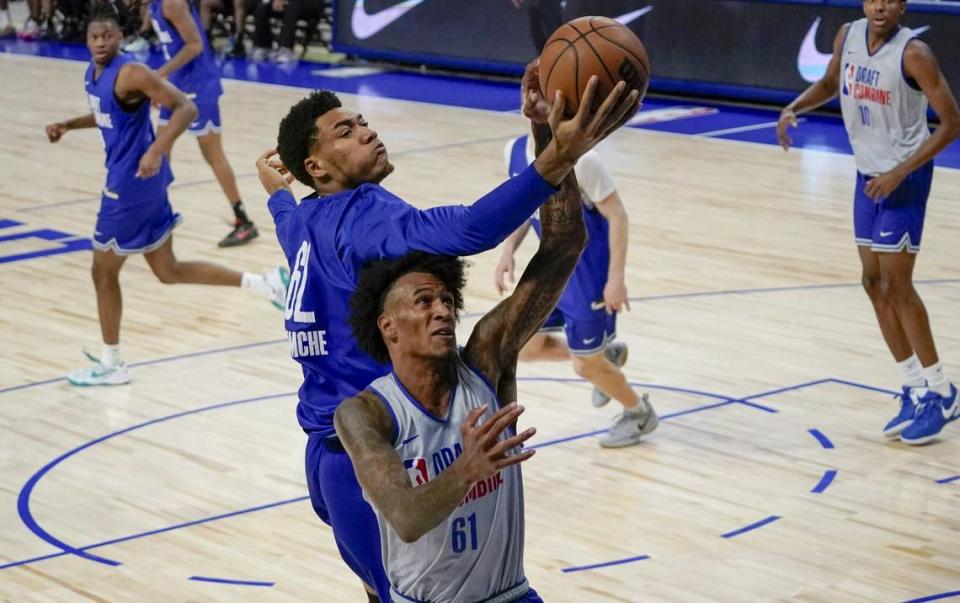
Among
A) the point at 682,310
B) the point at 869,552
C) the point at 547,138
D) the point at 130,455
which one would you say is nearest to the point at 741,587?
the point at 869,552

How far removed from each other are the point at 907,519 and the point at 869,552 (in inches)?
15.5

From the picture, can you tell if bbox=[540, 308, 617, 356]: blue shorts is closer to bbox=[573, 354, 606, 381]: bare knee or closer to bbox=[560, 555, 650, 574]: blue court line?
bbox=[573, 354, 606, 381]: bare knee

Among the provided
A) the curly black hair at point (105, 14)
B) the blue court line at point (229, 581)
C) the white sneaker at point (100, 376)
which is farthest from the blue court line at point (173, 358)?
the blue court line at point (229, 581)

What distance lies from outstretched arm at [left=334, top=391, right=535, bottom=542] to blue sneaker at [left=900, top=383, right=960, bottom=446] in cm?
430

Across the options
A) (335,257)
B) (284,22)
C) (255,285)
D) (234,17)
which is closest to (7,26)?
(234,17)

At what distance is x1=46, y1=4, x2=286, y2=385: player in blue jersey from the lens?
771 cm

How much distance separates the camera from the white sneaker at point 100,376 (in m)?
7.76

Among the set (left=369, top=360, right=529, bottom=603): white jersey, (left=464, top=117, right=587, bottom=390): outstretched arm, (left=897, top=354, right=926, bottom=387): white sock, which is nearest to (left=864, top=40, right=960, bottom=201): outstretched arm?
(left=897, top=354, right=926, bottom=387): white sock

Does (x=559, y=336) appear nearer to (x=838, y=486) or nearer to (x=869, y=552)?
(x=838, y=486)

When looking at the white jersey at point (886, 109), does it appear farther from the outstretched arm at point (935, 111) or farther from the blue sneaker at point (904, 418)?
the blue sneaker at point (904, 418)

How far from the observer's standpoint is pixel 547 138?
359 centimetres

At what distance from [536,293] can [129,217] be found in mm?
4766

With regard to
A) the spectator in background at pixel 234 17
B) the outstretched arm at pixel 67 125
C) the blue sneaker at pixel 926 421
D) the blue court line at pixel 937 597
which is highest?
the outstretched arm at pixel 67 125

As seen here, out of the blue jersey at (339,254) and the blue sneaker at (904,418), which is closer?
the blue jersey at (339,254)
